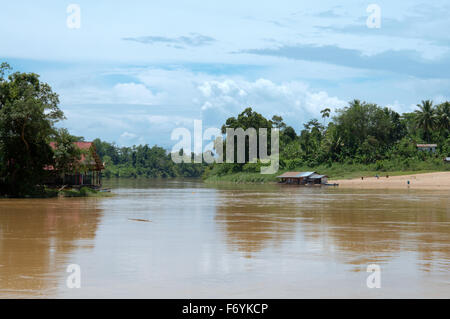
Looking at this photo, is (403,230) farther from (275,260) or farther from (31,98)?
(31,98)

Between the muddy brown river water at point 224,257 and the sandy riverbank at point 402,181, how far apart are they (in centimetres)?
5110

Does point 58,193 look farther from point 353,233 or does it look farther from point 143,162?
point 143,162

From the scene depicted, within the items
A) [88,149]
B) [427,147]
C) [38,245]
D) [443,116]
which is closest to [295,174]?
[427,147]

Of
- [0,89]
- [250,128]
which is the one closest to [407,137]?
[250,128]

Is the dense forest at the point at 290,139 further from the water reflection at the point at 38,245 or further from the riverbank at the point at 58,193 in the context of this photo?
the water reflection at the point at 38,245

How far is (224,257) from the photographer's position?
514 inches

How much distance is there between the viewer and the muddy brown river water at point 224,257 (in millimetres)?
9578

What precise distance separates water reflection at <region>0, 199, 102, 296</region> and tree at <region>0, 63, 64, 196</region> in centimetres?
1268

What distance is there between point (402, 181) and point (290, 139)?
45.3 m

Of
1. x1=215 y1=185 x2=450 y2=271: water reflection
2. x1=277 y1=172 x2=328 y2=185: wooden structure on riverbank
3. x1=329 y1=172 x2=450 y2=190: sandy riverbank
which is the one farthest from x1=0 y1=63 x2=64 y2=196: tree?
x1=277 y1=172 x2=328 y2=185: wooden structure on riverbank

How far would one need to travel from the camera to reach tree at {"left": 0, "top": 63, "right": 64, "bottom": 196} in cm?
3756

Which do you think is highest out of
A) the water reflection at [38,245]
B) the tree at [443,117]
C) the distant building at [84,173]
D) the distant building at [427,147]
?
the tree at [443,117]

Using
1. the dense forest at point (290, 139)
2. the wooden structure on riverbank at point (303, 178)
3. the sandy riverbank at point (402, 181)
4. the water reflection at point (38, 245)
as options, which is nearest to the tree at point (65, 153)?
the dense forest at point (290, 139)
